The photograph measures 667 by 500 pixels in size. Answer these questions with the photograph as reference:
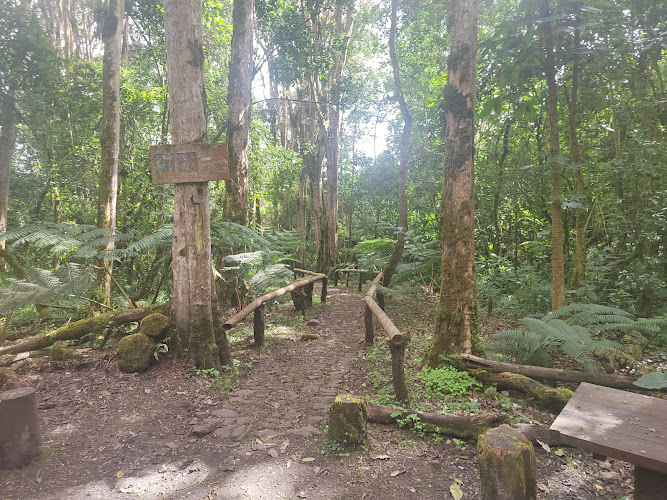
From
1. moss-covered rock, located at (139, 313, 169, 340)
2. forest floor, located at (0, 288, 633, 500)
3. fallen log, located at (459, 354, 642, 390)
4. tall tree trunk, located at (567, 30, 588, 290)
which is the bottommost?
forest floor, located at (0, 288, 633, 500)

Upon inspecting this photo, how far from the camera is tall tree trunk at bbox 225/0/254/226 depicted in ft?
27.9

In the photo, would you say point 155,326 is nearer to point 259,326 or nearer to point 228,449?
point 259,326

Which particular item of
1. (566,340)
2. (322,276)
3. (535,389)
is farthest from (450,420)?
(322,276)

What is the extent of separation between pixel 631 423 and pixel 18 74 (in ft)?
43.3

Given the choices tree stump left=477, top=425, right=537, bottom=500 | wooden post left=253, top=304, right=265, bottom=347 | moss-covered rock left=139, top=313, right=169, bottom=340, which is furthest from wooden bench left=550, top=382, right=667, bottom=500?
wooden post left=253, top=304, right=265, bottom=347

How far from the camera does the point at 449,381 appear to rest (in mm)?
4207

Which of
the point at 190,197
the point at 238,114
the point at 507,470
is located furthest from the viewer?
the point at 238,114

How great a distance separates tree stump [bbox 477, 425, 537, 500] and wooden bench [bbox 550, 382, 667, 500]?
0.25 meters

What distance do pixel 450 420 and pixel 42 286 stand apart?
15.9ft

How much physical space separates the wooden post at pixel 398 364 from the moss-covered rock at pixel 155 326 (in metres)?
2.92

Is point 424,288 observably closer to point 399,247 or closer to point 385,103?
point 399,247

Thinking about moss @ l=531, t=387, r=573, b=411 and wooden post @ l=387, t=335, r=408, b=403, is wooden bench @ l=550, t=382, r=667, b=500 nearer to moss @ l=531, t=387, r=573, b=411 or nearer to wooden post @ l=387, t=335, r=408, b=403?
moss @ l=531, t=387, r=573, b=411

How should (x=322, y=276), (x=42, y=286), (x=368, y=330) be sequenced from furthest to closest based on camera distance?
(x=322, y=276) < (x=368, y=330) < (x=42, y=286)

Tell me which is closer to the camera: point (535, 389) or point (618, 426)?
point (618, 426)
